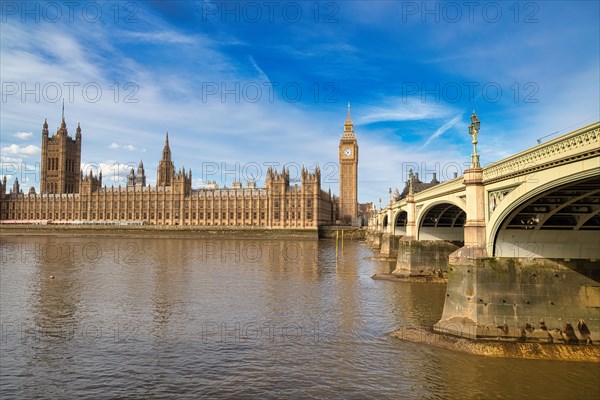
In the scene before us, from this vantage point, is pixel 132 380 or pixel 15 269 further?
pixel 15 269

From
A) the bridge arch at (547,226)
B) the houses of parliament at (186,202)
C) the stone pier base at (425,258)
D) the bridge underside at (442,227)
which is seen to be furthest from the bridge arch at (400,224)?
the houses of parliament at (186,202)

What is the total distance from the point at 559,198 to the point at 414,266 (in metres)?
22.7

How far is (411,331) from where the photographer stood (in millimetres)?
22219

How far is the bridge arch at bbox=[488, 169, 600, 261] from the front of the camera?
18.7m

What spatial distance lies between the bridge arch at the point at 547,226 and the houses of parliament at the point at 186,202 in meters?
109

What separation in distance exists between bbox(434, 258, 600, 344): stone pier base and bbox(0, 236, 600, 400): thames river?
197cm

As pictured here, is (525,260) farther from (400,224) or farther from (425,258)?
(400,224)

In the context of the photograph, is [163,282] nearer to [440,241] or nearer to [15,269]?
[15,269]

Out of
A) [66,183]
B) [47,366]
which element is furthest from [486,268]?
[66,183]

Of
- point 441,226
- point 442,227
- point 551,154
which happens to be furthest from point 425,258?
point 551,154

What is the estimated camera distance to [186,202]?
145375mm

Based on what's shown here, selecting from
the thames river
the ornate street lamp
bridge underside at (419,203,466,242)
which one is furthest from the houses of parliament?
the ornate street lamp

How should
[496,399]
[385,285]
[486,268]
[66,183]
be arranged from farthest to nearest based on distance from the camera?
[66,183]
[385,285]
[486,268]
[496,399]

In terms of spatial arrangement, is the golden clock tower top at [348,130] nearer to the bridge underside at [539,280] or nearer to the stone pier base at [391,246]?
the stone pier base at [391,246]
